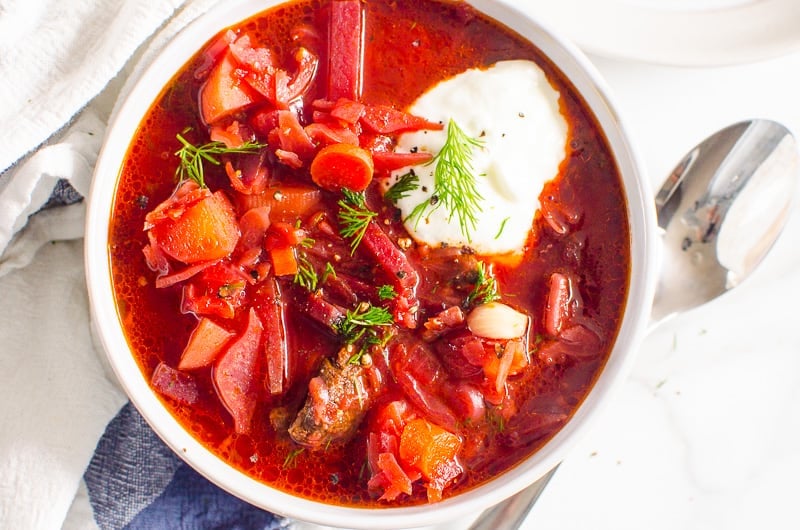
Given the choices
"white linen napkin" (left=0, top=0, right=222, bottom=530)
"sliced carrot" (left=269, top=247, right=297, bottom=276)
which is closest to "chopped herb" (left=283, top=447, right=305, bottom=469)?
"sliced carrot" (left=269, top=247, right=297, bottom=276)

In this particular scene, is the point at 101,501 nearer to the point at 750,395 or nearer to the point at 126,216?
the point at 126,216

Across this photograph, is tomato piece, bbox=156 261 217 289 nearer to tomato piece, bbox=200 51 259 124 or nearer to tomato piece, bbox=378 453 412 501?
tomato piece, bbox=200 51 259 124

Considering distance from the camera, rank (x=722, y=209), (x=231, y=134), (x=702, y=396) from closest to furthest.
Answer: (x=231, y=134), (x=722, y=209), (x=702, y=396)

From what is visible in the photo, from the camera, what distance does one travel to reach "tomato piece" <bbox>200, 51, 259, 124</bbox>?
121 inches

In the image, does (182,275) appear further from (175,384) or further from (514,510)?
(514,510)

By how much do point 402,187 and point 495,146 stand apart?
40 centimetres

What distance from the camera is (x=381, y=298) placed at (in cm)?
311

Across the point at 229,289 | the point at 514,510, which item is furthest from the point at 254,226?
the point at 514,510

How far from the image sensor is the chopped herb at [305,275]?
310cm

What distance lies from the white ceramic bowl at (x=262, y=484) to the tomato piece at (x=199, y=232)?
0.88 feet

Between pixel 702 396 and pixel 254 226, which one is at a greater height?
pixel 254 226

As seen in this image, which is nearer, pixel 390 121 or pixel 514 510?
pixel 390 121

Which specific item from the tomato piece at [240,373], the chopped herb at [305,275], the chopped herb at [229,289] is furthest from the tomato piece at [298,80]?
the tomato piece at [240,373]

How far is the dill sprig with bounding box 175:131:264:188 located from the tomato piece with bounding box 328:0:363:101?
0.37 metres
